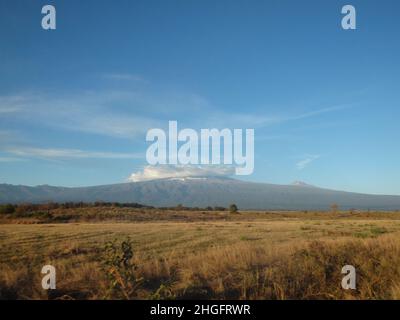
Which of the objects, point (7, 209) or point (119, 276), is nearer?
point (119, 276)

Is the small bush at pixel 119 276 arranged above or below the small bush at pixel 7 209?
above

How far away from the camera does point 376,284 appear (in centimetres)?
1040

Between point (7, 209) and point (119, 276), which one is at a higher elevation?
point (119, 276)

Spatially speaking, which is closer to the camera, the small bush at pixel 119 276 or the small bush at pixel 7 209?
the small bush at pixel 119 276

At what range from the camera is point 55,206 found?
243ft

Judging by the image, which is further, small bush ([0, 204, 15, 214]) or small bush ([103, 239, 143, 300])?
small bush ([0, 204, 15, 214])

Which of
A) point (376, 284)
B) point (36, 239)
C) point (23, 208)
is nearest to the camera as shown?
point (376, 284)

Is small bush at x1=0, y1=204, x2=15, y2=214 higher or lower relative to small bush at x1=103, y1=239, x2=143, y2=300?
lower

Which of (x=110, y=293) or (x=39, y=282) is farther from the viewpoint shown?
(x=39, y=282)
